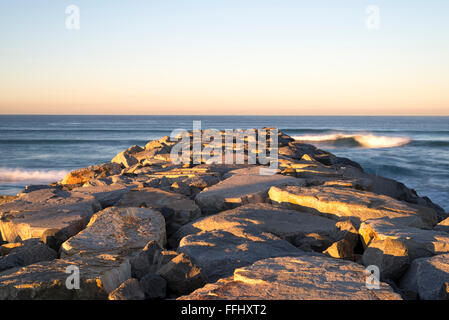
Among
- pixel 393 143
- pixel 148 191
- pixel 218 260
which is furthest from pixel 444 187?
pixel 393 143

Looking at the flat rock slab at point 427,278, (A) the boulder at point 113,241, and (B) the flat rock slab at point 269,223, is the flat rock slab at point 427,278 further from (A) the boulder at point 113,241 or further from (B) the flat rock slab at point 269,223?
(A) the boulder at point 113,241

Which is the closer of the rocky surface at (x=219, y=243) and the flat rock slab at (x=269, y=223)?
the rocky surface at (x=219, y=243)

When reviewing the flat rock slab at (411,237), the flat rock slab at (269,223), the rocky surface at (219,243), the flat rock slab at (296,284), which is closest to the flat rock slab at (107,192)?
the rocky surface at (219,243)

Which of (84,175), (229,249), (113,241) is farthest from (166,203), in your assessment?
(84,175)

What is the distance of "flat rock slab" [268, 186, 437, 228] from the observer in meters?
3.16

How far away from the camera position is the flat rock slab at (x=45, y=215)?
10.1ft

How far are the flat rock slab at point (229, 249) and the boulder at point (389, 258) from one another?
0.47 m

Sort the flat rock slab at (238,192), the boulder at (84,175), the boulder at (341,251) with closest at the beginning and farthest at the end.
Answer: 1. the boulder at (341,251)
2. the flat rock slab at (238,192)
3. the boulder at (84,175)

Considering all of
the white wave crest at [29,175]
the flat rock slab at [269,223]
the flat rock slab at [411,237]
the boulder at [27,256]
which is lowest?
the white wave crest at [29,175]

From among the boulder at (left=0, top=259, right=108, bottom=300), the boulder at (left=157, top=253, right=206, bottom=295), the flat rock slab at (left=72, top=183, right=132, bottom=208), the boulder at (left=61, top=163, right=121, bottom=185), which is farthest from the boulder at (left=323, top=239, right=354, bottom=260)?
the boulder at (left=61, top=163, right=121, bottom=185)

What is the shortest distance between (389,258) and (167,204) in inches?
86.8

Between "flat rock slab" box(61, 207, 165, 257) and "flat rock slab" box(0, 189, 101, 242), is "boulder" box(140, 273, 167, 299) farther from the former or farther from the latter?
"flat rock slab" box(0, 189, 101, 242)
